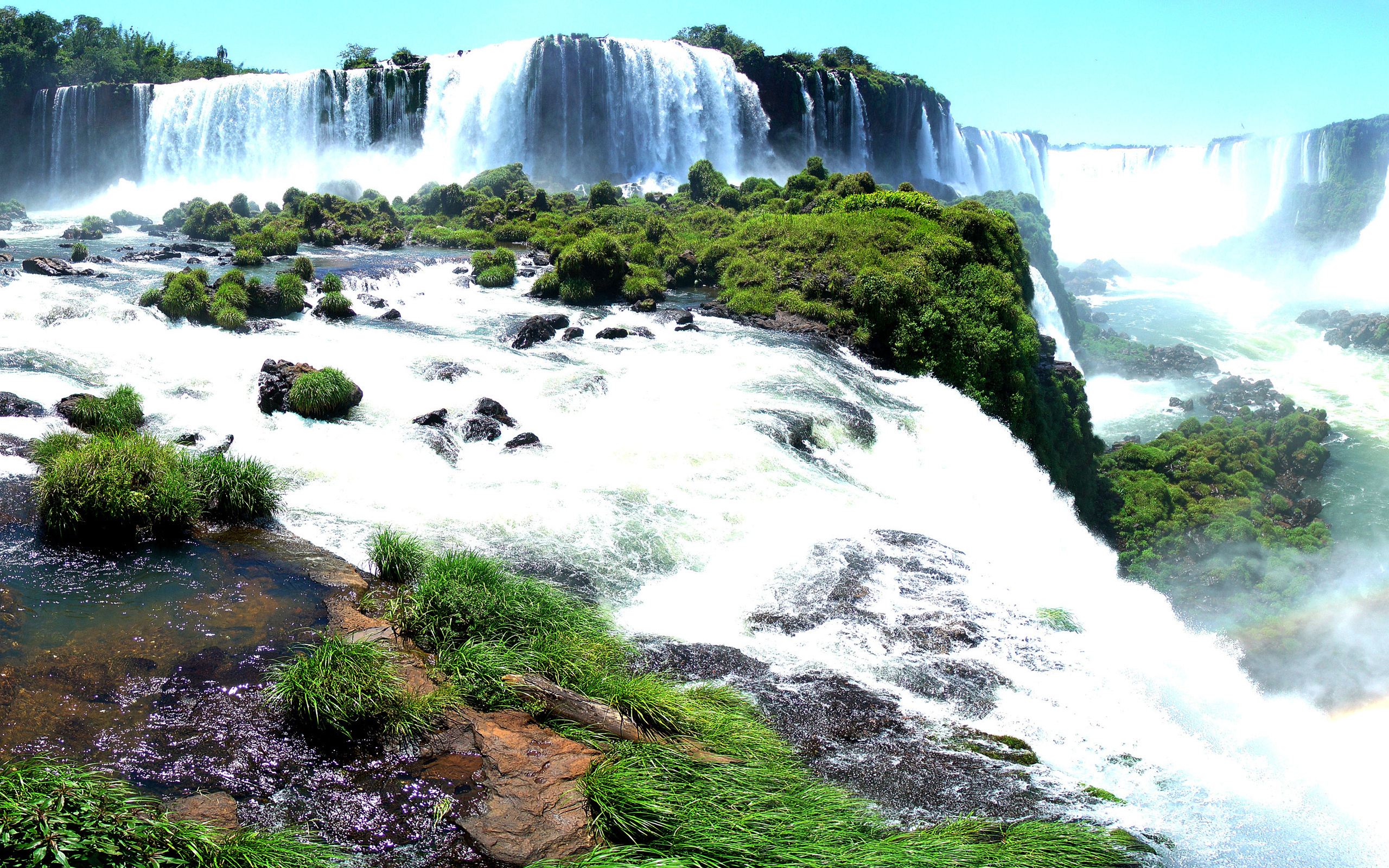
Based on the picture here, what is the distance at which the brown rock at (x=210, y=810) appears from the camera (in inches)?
174

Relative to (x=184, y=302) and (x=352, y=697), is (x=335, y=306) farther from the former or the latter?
(x=352, y=697)

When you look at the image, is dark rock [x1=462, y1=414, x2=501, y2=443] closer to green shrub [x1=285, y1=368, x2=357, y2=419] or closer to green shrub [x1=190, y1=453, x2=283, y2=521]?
green shrub [x1=285, y1=368, x2=357, y2=419]

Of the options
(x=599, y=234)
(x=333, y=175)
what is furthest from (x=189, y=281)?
(x=333, y=175)

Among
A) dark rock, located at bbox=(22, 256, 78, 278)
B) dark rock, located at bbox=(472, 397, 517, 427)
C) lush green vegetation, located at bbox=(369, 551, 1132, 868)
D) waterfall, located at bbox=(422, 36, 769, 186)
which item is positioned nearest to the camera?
lush green vegetation, located at bbox=(369, 551, 1132, 868)

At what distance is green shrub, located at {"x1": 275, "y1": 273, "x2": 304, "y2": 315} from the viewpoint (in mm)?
18125

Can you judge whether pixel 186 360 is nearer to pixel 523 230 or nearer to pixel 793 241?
pixel 793 241

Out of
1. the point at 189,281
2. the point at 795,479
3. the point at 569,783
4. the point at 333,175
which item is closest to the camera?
the point at 569,783

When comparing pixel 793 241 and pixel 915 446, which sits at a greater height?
pixel 793 241

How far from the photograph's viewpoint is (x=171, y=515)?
8.16 m

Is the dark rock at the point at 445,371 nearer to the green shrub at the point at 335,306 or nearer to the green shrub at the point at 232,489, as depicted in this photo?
the green shrub at the point at 335,306

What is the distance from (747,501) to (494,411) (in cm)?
476

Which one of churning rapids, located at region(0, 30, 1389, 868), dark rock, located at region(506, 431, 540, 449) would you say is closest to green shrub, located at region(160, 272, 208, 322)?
churning rapids, located at region(0, 30, 1389, 868)

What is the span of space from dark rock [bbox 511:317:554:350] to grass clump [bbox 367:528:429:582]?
9.41m

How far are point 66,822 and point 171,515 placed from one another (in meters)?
5.13
